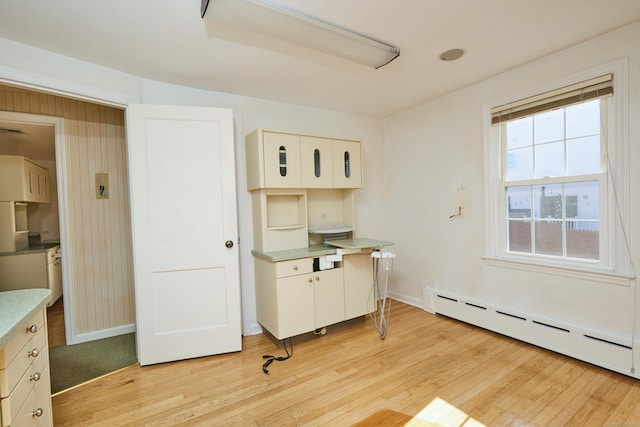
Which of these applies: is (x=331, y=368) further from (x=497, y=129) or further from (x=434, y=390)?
(x=497, y=129)

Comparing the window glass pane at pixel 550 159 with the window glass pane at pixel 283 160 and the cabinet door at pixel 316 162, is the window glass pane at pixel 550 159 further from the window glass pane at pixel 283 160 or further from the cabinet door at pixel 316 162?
the window glass pane at pixel 283 160

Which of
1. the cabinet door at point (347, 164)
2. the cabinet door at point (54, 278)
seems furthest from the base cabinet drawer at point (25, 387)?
the cabinet door at point (54, 278)

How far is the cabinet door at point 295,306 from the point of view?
8.37 feet

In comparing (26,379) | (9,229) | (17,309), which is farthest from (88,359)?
(9,229)

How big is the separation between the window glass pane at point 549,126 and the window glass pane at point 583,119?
0.06 meters

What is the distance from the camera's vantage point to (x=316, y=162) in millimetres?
3025

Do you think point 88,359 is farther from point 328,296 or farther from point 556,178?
point 556,178

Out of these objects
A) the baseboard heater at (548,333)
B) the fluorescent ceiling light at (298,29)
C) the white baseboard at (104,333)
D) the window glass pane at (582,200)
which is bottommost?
the white baseboard at (104,333)

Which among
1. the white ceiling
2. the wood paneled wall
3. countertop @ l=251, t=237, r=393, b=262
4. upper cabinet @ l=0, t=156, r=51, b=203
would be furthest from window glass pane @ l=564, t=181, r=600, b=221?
upper cabinet @ l=0, t=156, r=51, b=203

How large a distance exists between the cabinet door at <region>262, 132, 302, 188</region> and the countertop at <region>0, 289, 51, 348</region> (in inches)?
66.3

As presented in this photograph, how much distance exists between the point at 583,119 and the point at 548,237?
0.98 metres

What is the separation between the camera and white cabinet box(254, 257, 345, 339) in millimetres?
2557

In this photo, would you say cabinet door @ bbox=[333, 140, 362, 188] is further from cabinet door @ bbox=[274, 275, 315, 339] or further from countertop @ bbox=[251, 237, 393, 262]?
cabinet door @ bbox=[274, 275, 315, 339]

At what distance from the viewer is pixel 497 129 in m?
2.80
